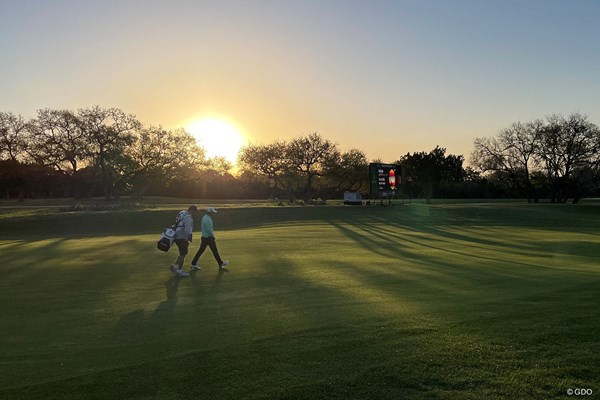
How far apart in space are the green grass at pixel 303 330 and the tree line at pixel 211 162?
47.4 meters

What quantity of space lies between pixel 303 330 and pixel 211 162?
230ft

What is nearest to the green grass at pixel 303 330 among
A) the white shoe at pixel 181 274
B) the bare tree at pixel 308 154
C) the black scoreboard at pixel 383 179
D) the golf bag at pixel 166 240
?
the white shoe at pixel 181 274

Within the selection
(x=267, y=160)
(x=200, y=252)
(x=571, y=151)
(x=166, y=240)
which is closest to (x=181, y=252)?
(x=166, y=240)

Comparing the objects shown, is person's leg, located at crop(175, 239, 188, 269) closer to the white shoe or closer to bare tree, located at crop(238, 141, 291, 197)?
the white shoe

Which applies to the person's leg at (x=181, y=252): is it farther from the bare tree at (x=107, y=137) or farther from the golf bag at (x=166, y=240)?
the bare tree at (x=107, y=137)

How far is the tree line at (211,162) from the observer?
197 ft

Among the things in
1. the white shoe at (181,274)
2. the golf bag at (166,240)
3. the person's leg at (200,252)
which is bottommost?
the white shoe at (181,274)

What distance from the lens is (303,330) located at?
7668 millimetres

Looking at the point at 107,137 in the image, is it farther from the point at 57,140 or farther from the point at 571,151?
the point at 571,151

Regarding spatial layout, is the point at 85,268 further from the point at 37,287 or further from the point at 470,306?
the point at 470,306

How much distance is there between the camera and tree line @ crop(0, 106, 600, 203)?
197ft

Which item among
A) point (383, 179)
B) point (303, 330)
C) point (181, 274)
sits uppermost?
point (383, 179)

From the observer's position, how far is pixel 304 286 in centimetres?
1200

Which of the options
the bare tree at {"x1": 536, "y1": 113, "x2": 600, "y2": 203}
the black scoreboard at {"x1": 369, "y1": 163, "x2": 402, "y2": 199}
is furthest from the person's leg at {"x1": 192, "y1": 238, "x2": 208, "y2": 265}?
the bare tree at {"x1": 536, "y1": 113, "x2": 600, "y2": 203}
